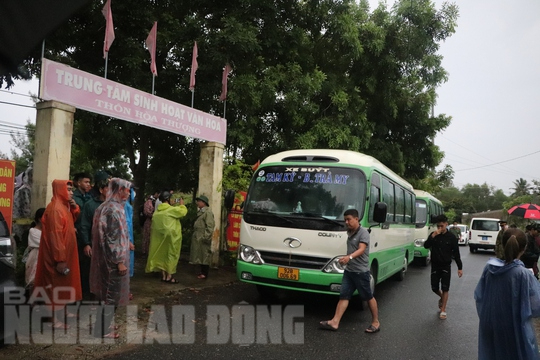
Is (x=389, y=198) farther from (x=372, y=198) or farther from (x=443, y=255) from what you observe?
(x=443, y=255)

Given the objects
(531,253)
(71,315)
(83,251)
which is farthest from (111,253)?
(531,253)

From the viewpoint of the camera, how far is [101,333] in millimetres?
5066

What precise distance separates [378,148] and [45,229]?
1314 cm

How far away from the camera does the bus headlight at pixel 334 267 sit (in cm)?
631

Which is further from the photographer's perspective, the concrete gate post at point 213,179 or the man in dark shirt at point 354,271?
the concrete gate post at point 213,179

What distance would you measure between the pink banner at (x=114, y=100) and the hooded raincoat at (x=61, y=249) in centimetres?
207

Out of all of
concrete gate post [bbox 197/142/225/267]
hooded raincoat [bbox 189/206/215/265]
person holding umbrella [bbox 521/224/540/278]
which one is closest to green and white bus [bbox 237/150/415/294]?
hooded raincoat [bbox 189/206/215/265]

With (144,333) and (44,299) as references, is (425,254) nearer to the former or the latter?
(144,333)

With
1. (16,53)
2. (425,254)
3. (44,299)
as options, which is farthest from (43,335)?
(425,254)

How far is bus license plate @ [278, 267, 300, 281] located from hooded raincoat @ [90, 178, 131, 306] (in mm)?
2510

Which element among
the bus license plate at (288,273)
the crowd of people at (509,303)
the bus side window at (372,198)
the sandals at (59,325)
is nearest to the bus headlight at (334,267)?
the bus license plate at (288,273)

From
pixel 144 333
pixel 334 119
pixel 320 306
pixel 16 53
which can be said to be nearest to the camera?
pixel 16 53

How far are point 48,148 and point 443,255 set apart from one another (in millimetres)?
6505

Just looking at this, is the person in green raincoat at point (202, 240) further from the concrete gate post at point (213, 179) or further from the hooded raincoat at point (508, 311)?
the hooded raincoat at point (508, 311)
